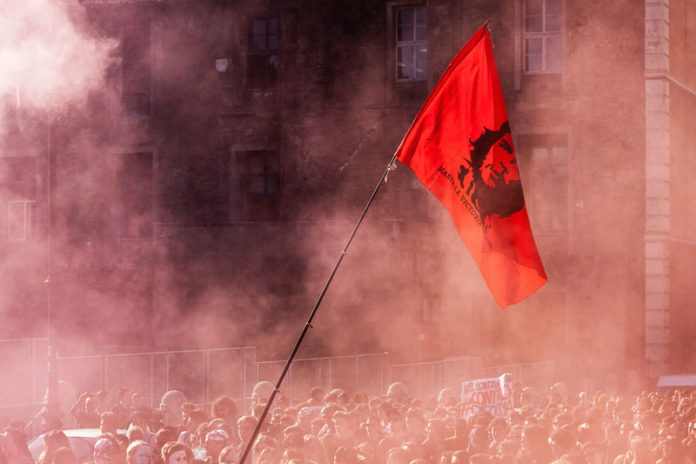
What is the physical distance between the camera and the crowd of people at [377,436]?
25.4ft

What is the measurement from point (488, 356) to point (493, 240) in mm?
14522

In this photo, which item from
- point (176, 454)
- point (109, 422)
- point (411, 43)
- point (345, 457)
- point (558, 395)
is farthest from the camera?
point (411, 43)

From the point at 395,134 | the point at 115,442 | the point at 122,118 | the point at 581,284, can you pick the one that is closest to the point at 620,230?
the point at 581,284

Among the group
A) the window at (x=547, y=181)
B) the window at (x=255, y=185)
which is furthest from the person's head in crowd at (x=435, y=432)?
the window at (x=255, y=185)

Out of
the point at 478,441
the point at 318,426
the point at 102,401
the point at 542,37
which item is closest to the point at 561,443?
the point at 478,441

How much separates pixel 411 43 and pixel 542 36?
9.48 ft

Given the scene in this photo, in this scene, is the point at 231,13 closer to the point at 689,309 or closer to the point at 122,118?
the point at 122,118

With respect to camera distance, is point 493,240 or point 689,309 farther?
point 689,309

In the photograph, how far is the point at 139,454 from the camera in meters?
7.62

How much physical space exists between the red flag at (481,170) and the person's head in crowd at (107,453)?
3.21m

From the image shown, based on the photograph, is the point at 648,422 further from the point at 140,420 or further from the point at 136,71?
the point at 136,71

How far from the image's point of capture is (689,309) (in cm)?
2367

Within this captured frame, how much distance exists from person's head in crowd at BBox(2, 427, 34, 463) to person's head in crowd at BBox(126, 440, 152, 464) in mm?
1245

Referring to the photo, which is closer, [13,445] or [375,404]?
[13,445]
